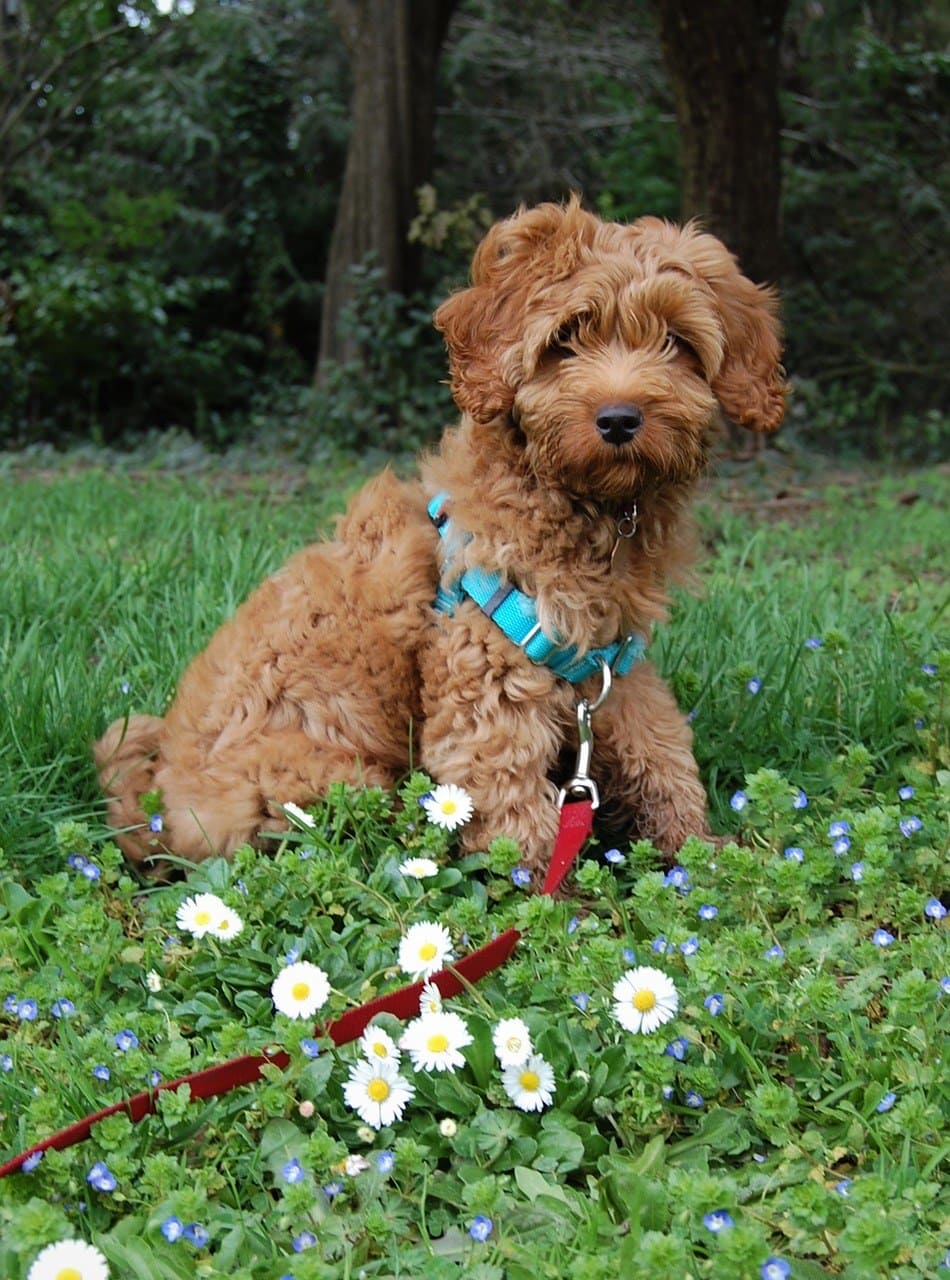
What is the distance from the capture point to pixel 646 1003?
2291 millimetres

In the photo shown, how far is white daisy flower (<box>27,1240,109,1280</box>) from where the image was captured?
182cm

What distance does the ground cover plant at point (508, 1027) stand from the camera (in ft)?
6.52

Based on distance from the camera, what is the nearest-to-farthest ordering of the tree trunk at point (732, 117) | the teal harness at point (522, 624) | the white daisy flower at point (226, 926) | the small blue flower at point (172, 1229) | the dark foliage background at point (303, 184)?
the small blue flower at point (172, 1229) → the white daisy flower at point (226, 926) → the teal harness at point (522, 624) → the tree trunk at point (732, 117) → the dark foliage background at point (303, 184)

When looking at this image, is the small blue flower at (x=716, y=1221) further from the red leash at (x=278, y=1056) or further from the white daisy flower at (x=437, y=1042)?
the red leash at (x=278, y=1056)

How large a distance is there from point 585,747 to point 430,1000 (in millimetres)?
864

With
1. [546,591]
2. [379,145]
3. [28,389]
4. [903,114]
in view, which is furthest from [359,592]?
[903,114]

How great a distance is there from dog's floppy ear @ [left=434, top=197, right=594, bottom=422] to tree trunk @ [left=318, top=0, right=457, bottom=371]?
320 inches

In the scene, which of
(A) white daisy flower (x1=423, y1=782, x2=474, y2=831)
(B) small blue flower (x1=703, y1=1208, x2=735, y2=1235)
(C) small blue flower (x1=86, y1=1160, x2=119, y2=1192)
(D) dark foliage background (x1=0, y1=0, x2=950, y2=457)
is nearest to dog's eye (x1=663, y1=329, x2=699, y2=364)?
(A) white daisy flower (x1=423, y1=782, x2=474, y2=831)

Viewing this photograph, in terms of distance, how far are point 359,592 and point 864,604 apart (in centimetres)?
263

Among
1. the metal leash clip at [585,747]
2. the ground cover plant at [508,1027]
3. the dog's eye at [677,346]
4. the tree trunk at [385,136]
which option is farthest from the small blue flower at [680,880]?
the tree trunk at [385,136]

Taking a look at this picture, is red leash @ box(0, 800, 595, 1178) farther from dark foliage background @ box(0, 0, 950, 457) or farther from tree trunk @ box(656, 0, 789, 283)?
dark foliage background @ box(0, 0, 950, 457)

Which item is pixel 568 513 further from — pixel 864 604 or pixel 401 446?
pixel 401 446

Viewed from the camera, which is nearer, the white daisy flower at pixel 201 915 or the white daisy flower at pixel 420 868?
the white daisy flower at pixel 201 915

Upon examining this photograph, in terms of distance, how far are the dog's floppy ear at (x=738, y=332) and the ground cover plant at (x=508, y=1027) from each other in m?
0.91
